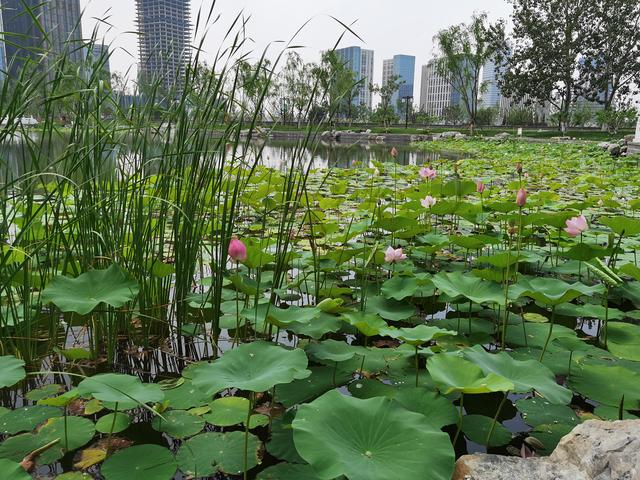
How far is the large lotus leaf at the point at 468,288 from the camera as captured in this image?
4.01 feet

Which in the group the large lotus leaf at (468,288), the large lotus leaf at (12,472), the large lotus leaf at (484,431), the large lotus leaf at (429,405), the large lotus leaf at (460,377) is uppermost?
the large lotus leaf at (468,288)

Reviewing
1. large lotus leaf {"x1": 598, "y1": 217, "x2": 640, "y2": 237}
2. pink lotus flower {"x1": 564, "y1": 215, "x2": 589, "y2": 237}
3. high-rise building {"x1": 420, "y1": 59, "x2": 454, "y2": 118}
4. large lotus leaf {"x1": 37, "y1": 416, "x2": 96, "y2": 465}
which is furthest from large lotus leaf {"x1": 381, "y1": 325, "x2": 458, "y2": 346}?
high-rise building {"x1": 420, "y1": 59, "x2": 454, "y2": 118}

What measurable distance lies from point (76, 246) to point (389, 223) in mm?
1073

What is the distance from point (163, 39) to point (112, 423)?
1330 millimetres

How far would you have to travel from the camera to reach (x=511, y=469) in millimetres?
730

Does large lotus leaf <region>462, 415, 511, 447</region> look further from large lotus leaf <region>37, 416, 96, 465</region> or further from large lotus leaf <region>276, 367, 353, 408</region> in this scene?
large lotus leaf <region>37, 416, 96, 465</region>

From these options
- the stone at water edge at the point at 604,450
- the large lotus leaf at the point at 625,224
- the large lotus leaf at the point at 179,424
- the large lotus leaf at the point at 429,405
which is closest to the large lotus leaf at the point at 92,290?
the large lotus leaf at the point at 179,424

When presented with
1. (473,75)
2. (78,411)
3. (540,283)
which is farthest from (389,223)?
(473,75)

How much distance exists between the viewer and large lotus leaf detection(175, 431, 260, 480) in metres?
0.84

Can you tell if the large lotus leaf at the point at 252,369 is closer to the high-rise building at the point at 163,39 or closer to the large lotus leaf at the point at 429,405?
the large lotus leaf at the point at 429,405

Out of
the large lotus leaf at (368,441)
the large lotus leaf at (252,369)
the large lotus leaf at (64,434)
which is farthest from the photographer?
the large lotus leaf at (64,434)

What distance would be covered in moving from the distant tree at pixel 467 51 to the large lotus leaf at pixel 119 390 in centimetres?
2252

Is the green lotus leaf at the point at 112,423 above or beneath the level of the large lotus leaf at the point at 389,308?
beneath

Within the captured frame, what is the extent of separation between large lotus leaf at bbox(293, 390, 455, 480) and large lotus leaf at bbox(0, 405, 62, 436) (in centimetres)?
60
